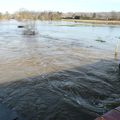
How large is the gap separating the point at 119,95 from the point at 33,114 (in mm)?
5048

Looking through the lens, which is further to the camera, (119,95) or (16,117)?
(119,95)

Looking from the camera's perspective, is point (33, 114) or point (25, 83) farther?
point (25, 83)

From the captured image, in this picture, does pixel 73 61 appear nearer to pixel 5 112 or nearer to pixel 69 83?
pixel 69 83

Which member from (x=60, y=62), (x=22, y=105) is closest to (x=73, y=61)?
(x=60, y=62)

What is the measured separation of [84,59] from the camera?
888 inches

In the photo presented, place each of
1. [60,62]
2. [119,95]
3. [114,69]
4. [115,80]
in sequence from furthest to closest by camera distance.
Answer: [60,62]
[114,69]
[115,80]
[119,95]

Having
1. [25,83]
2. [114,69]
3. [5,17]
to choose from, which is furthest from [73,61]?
[5,17]

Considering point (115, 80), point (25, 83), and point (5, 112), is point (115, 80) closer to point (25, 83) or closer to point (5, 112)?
point (25, 83)

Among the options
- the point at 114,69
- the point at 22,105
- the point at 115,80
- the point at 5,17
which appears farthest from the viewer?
the point at 5,17

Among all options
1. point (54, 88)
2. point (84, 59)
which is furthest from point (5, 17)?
point (54, 88)

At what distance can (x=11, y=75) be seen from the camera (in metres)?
15.8

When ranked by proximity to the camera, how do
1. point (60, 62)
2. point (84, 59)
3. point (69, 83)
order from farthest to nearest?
point (84, 59)
point (60, 62)
point (69, 83)

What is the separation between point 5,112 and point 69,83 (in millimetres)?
5212

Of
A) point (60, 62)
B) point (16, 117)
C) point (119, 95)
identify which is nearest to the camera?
point (16, 117)
